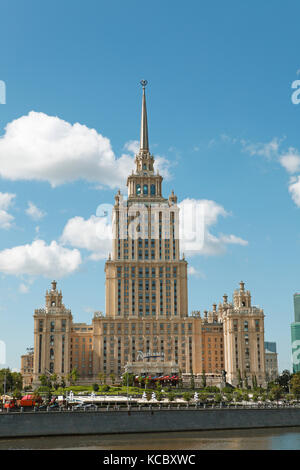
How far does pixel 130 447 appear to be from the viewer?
85062 mm

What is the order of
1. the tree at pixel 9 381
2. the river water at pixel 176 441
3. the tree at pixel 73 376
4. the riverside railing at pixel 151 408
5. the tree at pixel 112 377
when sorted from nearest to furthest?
1. the river water at pixel 176 441
2. the riverside railing at pixel 151 408
3. the tree at pixel 9 381
4. the tree at pixel 73 376
5. the tree at pixel 112 377

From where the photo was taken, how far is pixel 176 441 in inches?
3588

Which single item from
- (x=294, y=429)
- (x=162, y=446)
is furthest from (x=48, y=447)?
(x=294, y=429)

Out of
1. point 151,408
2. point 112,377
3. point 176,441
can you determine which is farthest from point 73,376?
point 176,441

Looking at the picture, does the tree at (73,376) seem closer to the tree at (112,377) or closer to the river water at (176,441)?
the tree at (112,377)

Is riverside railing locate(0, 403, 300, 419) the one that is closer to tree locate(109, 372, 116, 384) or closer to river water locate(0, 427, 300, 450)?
river water locate(0, 427, 300, 450)

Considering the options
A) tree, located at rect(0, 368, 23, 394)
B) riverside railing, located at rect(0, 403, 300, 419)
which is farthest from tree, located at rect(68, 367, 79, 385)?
riverside railing, located at rect(0, 403, 300, 419)

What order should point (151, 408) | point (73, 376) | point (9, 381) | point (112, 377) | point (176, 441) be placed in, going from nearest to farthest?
point (176, 441) < point (151, 408) < point (9, 381) < point (73, 376) < point (112, 377)

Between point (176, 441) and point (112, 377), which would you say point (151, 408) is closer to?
point (176, 441)

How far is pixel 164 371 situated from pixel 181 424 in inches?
3452

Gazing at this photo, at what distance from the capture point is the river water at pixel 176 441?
85.3 metres

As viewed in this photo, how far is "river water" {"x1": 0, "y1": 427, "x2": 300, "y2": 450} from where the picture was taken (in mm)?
85312

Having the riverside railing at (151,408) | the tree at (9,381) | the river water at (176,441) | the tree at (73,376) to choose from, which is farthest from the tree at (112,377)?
the river water at (176,441)
